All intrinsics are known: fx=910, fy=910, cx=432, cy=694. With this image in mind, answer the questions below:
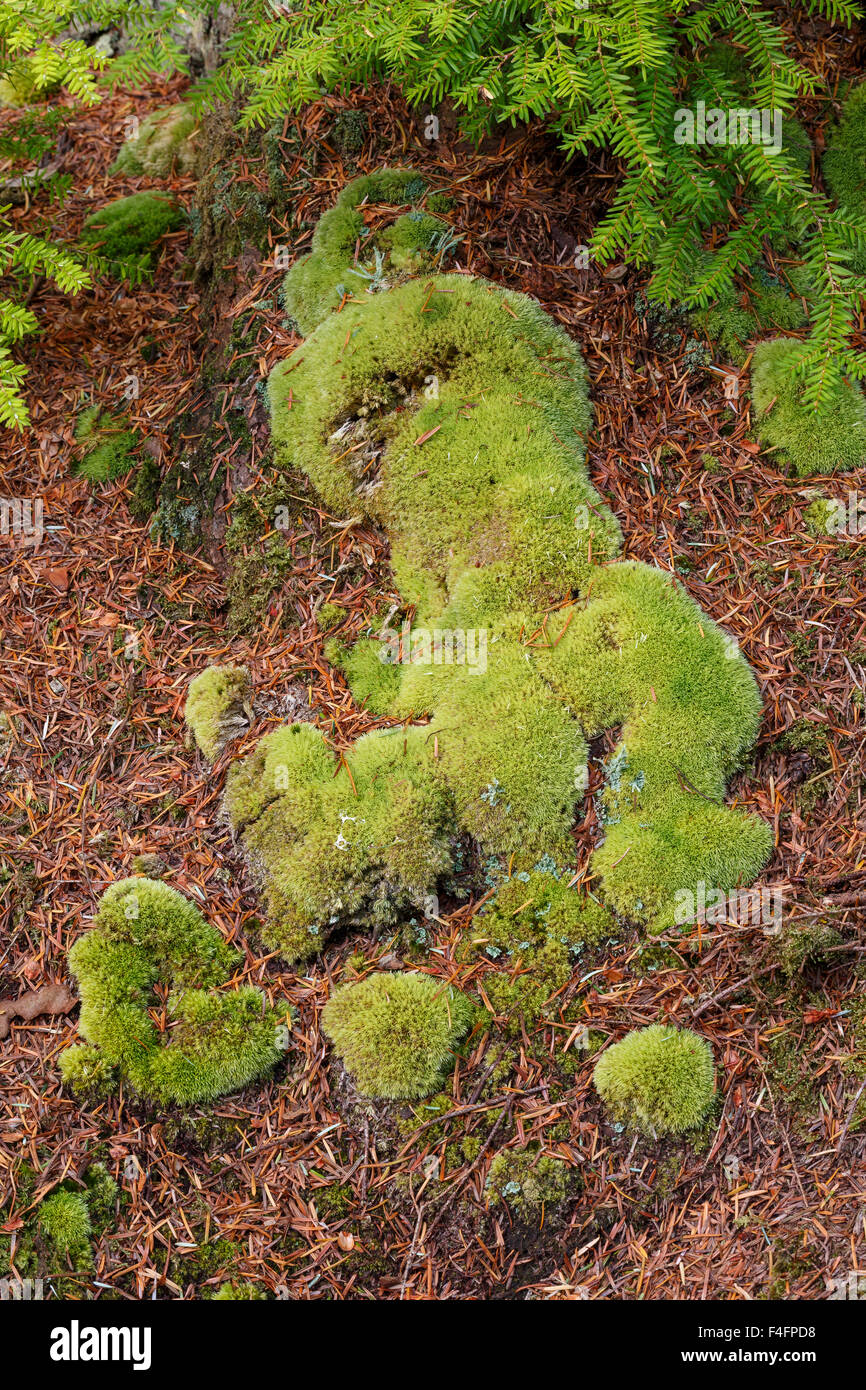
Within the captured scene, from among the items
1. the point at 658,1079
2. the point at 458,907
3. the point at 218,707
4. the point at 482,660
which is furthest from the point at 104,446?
the point at 658,1079

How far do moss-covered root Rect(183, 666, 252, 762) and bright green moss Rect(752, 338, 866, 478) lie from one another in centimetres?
292

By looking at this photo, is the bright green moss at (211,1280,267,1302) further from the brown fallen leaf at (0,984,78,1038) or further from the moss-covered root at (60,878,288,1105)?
the brown fallen leaf at (0,984,78,1038)

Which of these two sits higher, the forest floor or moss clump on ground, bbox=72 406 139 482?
moss clump on ground, bbox=72 406 139 482

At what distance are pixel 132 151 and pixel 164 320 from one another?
161 centimetres

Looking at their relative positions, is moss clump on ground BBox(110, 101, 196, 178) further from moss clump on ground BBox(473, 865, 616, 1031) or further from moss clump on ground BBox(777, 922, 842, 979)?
moss clump on ground BBox(777, 922, 842, 979)

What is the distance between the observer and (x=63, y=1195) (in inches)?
147

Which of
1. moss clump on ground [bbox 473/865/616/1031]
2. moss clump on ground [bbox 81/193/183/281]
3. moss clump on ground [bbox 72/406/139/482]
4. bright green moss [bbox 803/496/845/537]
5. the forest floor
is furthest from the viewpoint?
moss clump on ground [bbox 81/193/183/281]

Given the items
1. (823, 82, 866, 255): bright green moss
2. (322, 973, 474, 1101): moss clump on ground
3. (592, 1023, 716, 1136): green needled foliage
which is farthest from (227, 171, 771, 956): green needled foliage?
(823, 82, 866, 255): bright green moss

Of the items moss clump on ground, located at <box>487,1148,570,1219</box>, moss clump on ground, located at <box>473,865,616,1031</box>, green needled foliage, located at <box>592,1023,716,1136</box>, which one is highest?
moss clump on ground, located at <box>473,865,616,1031</box>

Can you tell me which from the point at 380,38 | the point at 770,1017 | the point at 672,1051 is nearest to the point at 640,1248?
the point at 672,1051

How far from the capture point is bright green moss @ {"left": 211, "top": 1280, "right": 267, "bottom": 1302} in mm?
3559

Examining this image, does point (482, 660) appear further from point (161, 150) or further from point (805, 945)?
point (161, 150)

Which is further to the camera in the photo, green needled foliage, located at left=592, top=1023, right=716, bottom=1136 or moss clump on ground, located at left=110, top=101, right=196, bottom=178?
moss clump on ground, located at left=110, top=101, right=196, bottom=178

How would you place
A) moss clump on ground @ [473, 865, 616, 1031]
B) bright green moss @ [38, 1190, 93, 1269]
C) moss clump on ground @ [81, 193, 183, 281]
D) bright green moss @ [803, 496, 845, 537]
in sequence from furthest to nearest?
moss clump on ground @ [81, 193, 183, 281] < bright green moss @ [803, 496, 845, 537] < moss clump on ground @ [473, 865, 616, 1031] < bright green moss @ [38, 1190, 93, 1269]
